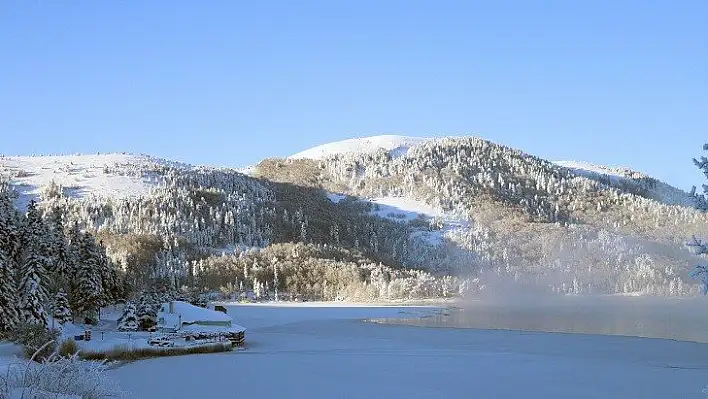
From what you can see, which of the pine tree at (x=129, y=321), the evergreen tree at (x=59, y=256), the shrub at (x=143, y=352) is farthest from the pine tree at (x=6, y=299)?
the evergreen tree at (x=59, y=256)

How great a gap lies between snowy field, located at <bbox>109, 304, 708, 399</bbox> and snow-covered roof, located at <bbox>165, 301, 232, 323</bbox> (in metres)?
2.88

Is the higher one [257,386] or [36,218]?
[36,218]

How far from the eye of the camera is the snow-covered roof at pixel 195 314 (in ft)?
148

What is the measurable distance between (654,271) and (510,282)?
3408cm

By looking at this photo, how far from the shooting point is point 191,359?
34031mm

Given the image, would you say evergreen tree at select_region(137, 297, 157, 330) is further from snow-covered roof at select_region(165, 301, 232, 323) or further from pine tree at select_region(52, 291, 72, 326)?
pine tree at select_region(52, 291, 72, 326)

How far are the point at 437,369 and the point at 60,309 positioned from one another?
90.8ft

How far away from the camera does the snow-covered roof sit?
148ft

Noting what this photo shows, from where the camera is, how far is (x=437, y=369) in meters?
28.6

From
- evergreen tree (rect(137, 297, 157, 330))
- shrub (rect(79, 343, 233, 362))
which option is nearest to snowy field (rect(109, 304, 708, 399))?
shrub (rect(79, 343, 233, 362))

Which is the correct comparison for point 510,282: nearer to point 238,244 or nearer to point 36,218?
point 238,244

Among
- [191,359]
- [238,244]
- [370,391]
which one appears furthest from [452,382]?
[238,244]

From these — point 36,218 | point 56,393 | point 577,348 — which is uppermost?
point 36,218

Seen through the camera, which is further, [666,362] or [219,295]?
[219,295]
